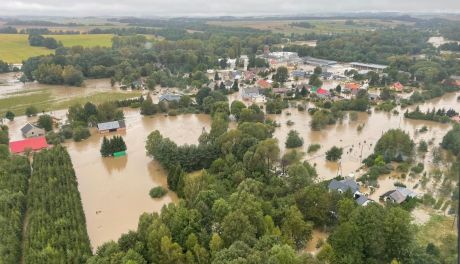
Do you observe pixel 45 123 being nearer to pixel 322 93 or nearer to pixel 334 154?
pixel 334 154

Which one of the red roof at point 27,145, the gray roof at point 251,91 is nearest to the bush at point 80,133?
the red roof at point 27,145

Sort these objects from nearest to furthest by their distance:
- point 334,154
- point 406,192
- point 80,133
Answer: point 406,192
point 334,154
point 80,133

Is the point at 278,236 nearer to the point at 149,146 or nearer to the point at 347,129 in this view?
the point at 149,146

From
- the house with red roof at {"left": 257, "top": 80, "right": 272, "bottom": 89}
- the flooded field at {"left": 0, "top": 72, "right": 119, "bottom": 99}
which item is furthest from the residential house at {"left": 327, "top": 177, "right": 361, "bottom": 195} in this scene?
the flooded field at {"left": 0, "top": 72, "right": 119, "bottom": 99}

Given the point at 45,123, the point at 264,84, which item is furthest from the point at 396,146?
the point at 45,123

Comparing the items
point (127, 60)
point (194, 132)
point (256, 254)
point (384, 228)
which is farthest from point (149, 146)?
point (127, 60)

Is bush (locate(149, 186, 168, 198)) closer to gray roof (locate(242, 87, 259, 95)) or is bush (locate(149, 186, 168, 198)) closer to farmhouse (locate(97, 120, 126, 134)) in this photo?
farmhouse (locate(97, 120, 126, 134))
